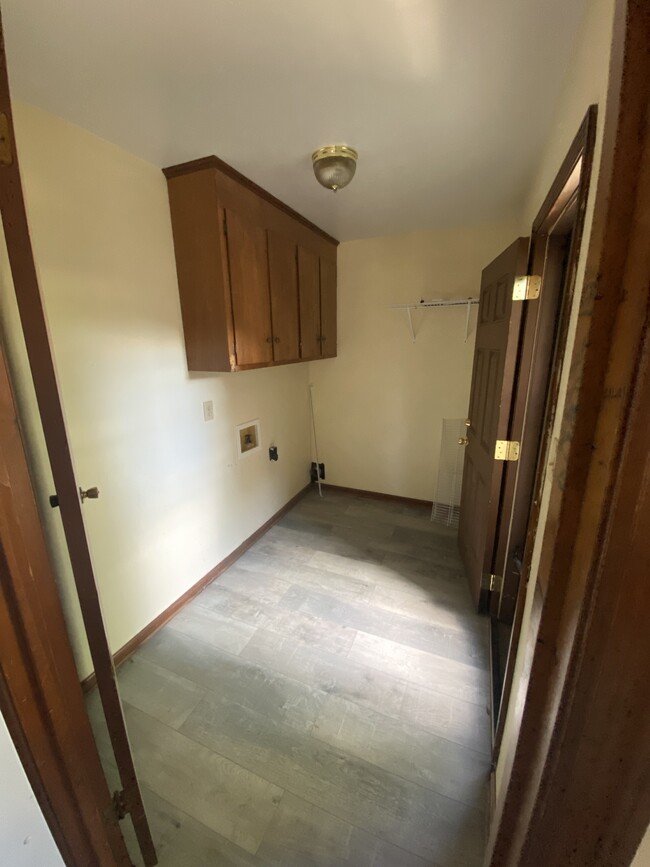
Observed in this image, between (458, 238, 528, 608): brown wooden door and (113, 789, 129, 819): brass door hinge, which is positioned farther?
(458, 238, 528, 608): brown wooden door

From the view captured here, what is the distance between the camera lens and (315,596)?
6.86ft

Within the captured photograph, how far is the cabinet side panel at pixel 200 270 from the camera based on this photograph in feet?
5.40

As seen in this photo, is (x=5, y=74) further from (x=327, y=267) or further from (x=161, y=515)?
(x=327, y=267)

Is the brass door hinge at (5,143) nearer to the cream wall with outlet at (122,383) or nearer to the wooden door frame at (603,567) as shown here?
the cream wall with outlet at (122,383)

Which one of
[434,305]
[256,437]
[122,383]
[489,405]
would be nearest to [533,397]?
[489,405]

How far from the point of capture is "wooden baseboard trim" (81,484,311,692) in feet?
5.51

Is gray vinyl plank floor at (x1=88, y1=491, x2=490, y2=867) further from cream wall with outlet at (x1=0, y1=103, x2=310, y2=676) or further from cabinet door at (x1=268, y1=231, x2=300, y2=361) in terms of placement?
cabinet door at (x1=268, y1=231, x2=300, y2=361)

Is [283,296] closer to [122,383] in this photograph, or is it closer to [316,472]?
[122,383]

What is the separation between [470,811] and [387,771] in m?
0.28

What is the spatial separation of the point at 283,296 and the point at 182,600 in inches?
78.1

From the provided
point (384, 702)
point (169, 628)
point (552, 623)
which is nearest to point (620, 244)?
point (552, 623)

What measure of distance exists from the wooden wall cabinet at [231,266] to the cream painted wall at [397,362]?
840mm

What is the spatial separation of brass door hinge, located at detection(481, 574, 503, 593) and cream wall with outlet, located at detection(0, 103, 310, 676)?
167cm

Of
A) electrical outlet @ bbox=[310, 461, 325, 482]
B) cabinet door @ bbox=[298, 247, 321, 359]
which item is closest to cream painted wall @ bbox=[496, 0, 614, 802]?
cabinet door @ bbox=[298, 247, 321, 359]
